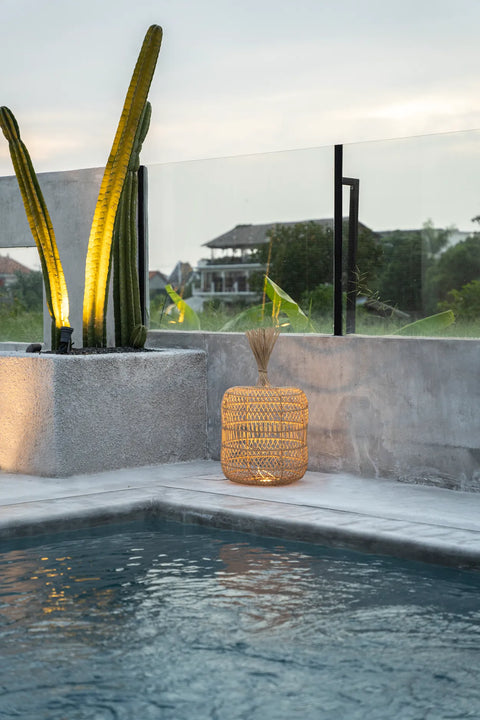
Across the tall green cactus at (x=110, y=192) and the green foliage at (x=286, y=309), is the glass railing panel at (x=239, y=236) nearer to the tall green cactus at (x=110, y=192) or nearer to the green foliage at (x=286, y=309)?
the green foliage at (x=286, y=309)

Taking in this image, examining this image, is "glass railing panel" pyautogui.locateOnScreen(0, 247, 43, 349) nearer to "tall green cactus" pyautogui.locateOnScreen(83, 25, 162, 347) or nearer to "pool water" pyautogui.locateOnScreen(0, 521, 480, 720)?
"tall green cactus" pyautogui.locateOnScreen(83, 25, 162, 347)

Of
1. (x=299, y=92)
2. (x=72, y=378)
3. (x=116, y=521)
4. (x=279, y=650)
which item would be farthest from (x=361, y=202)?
(x=299, y=92)

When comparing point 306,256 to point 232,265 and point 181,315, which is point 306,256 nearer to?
point 181,315

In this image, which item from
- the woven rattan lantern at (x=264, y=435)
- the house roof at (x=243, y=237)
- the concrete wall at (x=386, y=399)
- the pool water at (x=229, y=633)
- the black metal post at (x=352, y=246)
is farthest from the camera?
the house roof at (x=243, y=237)

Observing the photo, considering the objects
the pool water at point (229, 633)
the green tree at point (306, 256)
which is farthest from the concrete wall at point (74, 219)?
the pool water at point (229, 633)

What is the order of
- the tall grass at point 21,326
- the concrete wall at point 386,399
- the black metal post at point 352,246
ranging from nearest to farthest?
the concrete wall at point 386,399
the black metal post at point 352,246
the tall grass at point 21,326

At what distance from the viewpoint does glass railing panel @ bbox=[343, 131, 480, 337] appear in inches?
260

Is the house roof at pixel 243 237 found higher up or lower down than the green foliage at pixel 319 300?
higher up

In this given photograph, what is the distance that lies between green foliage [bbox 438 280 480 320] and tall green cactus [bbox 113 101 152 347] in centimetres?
208

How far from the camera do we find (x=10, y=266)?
38.4 feet

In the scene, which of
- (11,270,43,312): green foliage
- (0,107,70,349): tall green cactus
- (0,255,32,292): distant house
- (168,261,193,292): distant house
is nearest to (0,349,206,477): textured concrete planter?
(0,107,70,349): tall green cactus

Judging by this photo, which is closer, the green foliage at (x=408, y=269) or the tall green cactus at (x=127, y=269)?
the green foliage at (x=408, y=269)

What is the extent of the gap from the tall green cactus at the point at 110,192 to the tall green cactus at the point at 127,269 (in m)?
0.23

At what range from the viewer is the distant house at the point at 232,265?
869cm
